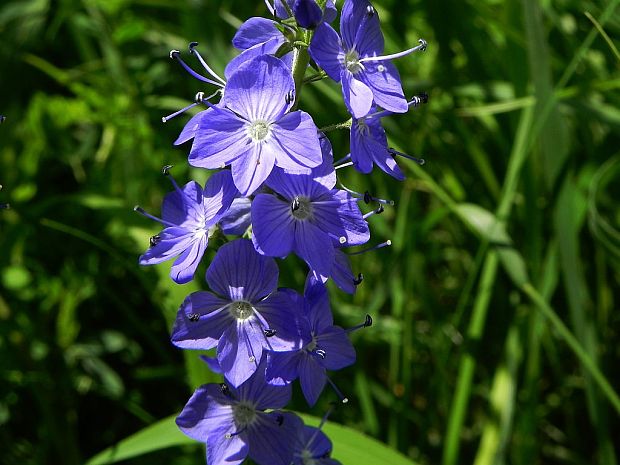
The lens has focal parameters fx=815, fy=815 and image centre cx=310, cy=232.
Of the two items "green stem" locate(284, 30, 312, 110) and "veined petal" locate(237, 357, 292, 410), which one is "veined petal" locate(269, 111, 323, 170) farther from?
"veined petal" locate(237, 357, 292, 410)

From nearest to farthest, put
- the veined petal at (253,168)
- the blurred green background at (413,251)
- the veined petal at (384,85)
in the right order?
1. the veined petal at (253,168)
2. the veined petal at (384,85)
3. the blurred green background at (413,251)

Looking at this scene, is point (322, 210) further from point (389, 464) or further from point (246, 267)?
point (389, 464)

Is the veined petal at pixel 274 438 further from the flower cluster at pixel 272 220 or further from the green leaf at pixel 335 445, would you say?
the green leaf at pixel 335 445

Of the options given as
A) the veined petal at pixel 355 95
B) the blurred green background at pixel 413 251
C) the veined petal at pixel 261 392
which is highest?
the veined petal at pixel 355 95

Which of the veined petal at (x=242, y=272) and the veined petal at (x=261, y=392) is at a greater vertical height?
the veined petal at (x=242, y=272)

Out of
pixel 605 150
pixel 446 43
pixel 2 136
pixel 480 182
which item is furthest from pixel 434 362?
pixel 2 136

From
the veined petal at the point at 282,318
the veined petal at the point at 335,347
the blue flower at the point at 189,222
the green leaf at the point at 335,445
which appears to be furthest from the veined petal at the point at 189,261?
the green leaf at the point at 335,445
